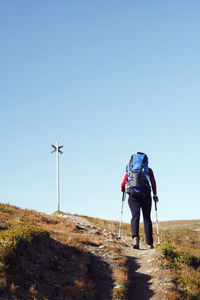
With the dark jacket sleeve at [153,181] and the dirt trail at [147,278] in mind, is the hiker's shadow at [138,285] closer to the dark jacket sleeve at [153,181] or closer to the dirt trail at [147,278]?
the dirt trail at [147,278]

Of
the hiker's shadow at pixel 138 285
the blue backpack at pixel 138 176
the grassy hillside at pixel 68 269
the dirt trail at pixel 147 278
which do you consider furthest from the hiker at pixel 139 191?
the hiker's shadow at pixel 138 285

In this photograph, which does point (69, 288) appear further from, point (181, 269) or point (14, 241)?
point (181, 269)

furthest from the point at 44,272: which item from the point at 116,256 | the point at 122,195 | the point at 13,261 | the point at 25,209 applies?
the point at 25,209

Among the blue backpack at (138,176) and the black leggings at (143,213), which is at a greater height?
the blue backpack at (138,176)

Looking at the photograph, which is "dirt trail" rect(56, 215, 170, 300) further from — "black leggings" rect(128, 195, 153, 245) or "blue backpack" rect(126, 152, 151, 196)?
"blue backpack" rect(126, 152, 151, 196)

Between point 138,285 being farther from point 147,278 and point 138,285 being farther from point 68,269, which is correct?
point 68,269

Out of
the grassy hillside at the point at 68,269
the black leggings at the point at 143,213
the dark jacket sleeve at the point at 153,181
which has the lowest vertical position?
the grassy hillside at the point at 68,269

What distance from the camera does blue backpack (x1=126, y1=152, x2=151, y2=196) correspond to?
1168 cm

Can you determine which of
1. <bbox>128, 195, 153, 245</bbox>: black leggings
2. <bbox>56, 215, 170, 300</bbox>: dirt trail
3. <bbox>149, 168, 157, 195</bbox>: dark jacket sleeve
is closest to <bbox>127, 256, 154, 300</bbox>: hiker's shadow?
<bbox>56, 215, 170, 300</bbox>: dirt trail

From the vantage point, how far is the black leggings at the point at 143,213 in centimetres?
1177

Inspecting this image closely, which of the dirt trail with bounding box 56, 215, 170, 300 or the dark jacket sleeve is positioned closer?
the dirt trail with bounding box 56, 215, 170, 300

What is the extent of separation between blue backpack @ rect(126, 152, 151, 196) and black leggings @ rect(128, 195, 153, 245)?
0.32m

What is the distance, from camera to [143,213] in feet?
39.6

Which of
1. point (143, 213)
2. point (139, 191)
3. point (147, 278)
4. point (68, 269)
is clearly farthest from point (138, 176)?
point (68, 269)
